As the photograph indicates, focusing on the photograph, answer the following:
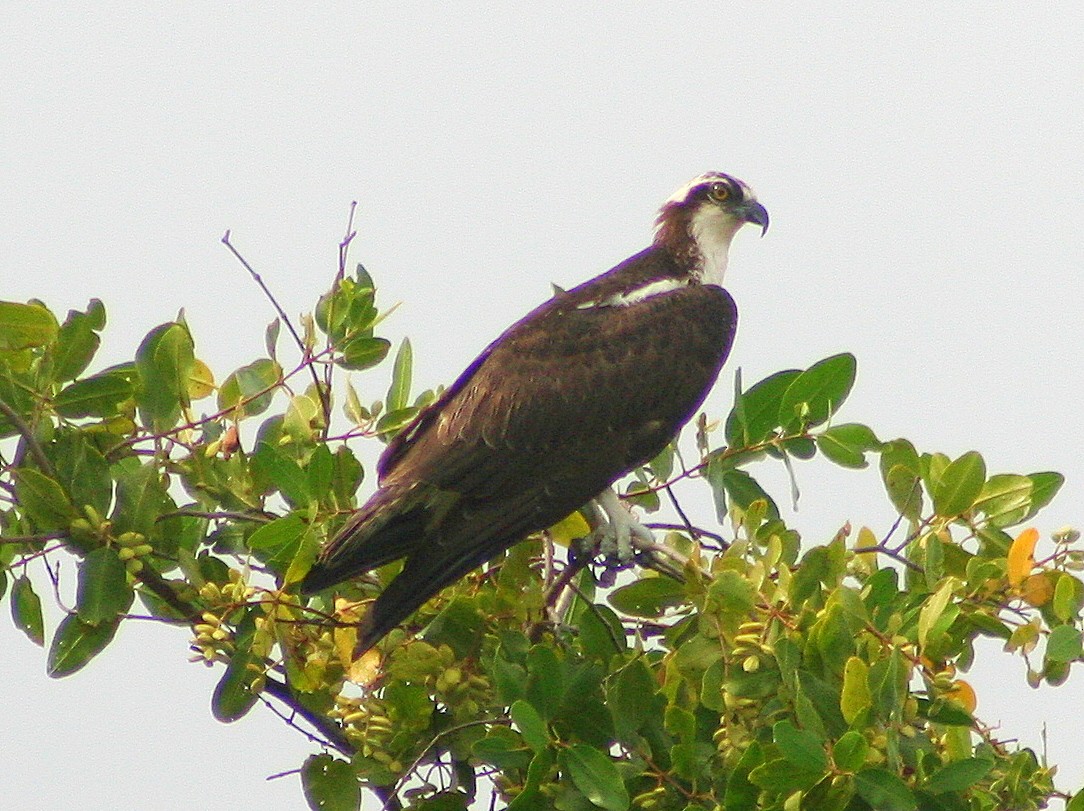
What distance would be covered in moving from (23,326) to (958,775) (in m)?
2.80

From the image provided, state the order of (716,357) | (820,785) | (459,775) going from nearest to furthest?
1. (820,785)
2. (459,775)
3. (716,357)

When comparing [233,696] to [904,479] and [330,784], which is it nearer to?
[330,784]

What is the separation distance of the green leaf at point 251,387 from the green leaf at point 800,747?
2.14m

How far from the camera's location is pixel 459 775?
4805 mm

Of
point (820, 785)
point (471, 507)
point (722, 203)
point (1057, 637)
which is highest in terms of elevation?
point (722, 203)

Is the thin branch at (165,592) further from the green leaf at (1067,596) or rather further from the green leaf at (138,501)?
the green leaf at (1067,596)

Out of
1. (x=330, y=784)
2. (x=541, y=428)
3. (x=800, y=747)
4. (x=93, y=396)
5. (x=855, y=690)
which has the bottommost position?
(x=800, y=747)

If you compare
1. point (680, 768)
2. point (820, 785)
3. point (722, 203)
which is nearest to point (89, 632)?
point (680, 768)

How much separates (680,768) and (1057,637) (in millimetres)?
1079

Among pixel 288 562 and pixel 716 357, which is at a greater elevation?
pixel 716 357

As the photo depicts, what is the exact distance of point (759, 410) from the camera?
5.25 m

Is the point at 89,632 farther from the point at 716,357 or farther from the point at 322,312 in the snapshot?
the point at 716,357

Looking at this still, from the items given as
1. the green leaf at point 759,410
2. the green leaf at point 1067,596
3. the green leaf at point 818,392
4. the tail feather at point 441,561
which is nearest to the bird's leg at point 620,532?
Result: the tail feather at point 441,561

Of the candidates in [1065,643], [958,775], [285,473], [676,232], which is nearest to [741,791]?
[958,775]
